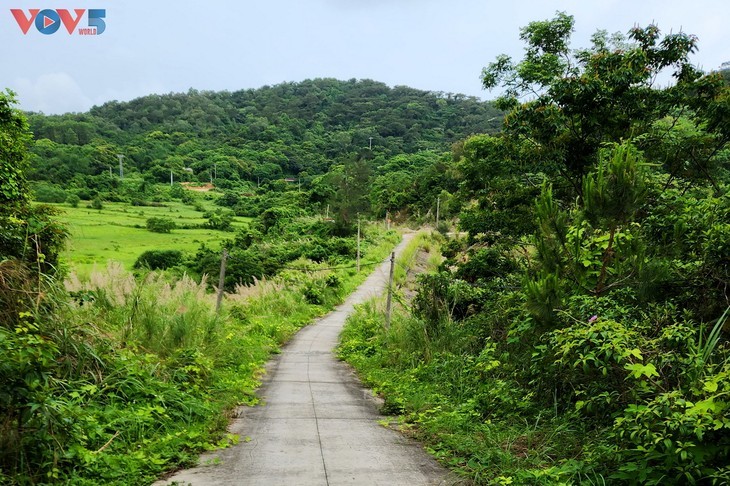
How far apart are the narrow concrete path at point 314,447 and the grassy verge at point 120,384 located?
0.30 meters

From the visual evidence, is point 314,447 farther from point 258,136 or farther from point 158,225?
point 258,136

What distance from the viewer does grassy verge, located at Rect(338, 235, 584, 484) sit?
396 centimetres

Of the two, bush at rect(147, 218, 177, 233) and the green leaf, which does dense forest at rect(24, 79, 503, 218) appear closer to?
bush at rect(147, 218, 177, 233)

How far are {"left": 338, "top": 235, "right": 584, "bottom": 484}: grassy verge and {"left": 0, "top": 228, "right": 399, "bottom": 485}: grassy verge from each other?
220 centimetres

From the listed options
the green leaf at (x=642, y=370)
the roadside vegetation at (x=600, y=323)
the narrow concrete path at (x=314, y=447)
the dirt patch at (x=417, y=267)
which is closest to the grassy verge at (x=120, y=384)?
the narrow concrete path at (x=314, y=447)

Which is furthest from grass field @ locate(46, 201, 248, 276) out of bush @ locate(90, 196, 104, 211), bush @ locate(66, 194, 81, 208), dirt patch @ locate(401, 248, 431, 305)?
dirt patch @ locate(401, 248, 431, 305)

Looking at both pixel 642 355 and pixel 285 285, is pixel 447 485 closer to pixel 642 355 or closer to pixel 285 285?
pixel 642 355

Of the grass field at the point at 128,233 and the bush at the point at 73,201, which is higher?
the bush at the point at 73,201

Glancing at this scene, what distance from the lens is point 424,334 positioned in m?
8.46

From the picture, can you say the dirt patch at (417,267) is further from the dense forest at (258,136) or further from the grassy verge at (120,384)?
the dense forest at (258,136)

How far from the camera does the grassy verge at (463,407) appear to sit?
396cm

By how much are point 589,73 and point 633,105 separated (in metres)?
1.06

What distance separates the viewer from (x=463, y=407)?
18.4ft

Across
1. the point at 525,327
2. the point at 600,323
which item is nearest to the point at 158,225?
the point at 525,327
